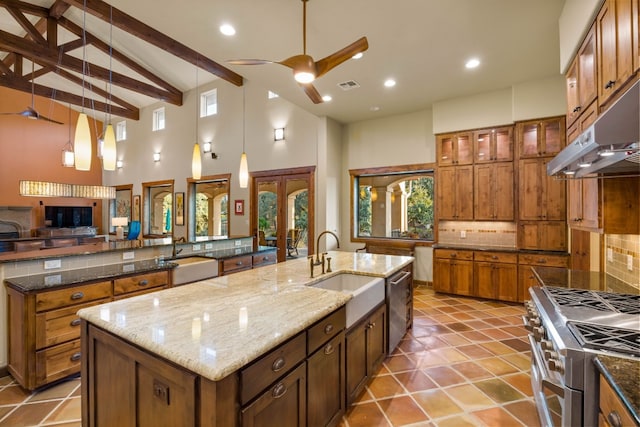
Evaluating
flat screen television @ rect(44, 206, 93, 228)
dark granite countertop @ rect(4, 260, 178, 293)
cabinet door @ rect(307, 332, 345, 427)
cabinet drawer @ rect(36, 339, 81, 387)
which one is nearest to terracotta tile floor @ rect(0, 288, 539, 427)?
cabinet drawer @ rect(36, 339, 81, 387)

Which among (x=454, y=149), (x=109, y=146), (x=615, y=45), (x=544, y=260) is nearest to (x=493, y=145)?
(x=454, y=149)

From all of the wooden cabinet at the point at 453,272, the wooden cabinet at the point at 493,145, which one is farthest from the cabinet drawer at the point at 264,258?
the wooden cabinet at the point at 493,145

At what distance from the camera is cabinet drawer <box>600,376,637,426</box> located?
2.97ft

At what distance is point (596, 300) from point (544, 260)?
307cm

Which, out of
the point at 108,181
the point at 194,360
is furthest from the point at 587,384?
the point at 108,181

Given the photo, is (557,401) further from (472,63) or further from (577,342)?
(472,63)

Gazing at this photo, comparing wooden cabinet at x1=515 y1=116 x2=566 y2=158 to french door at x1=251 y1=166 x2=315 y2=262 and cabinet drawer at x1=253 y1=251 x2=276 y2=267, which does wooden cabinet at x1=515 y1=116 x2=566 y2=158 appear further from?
cabinet drawer at x1=253 y1=251 x2=276 y2=267

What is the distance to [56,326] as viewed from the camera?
2.45 metres

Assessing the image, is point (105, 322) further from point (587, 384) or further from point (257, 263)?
point (257, 263)

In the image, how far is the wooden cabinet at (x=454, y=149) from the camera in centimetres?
512

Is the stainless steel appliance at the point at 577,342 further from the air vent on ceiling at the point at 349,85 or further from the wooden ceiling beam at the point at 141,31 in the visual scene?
the wooden ceiling beam at the point at 141,31

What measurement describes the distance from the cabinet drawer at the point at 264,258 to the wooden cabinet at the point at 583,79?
4.26m

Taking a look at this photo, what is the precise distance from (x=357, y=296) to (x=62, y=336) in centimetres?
256

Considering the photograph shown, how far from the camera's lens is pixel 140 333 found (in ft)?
4.37
